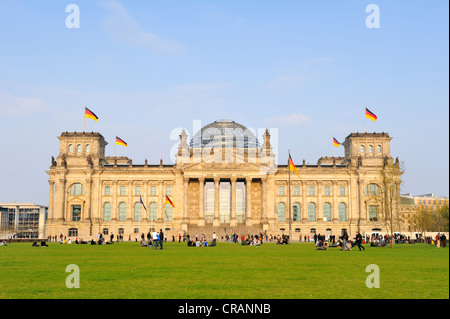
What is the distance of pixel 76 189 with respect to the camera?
102438 millimetres

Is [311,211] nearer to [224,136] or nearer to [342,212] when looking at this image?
[342,212]

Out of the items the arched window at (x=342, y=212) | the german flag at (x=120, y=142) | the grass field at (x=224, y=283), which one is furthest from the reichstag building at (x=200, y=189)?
the grass field at (x=224, y=283)

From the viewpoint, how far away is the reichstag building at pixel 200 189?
328 ft

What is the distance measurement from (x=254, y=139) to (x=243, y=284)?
107488mm

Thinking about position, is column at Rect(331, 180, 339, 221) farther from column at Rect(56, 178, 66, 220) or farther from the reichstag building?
column at Rect(56, 178, 66, 220)

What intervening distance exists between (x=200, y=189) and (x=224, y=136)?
2334 centimetres

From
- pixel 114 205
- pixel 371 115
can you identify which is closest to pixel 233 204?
pixel 114 205

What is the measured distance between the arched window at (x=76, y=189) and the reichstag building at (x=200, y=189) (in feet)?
0.67

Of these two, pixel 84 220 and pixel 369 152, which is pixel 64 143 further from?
pixel 369 152

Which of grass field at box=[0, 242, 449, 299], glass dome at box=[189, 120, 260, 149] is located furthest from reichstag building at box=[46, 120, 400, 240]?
grass field at box=[0, 242, 449, 299]

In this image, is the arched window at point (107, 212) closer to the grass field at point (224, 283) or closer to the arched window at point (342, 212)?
the arched window at point (342, 212)

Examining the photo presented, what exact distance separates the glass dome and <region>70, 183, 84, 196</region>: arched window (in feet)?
96.4
